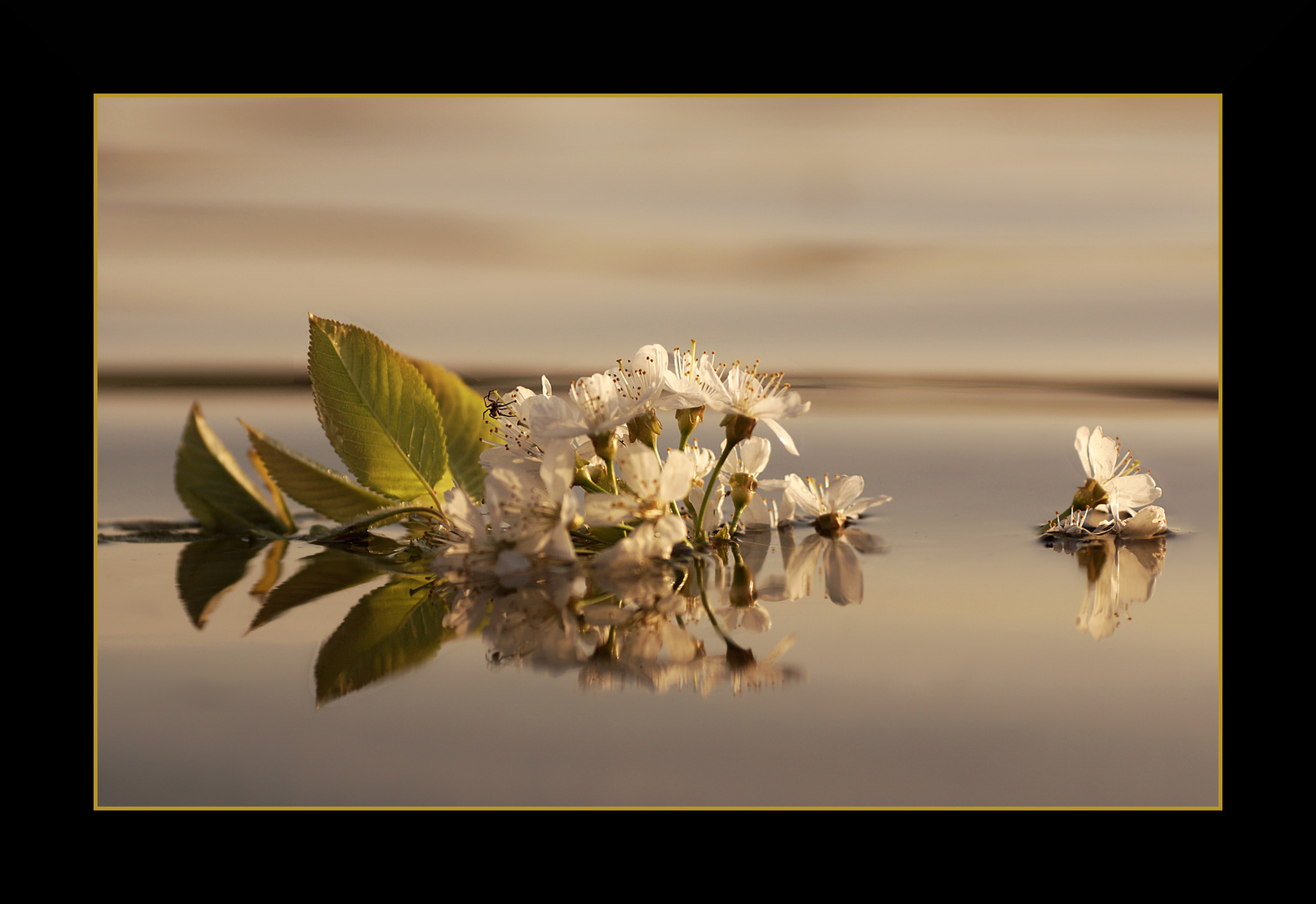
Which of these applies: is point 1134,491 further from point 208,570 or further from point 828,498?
point 208,570

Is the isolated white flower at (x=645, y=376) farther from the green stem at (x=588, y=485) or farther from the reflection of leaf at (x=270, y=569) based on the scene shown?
the reflection of leaf at (x=270, y=569)

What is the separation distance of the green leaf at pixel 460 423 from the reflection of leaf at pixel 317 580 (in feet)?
0.45

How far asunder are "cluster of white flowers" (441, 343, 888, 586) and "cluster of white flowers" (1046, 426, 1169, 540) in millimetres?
210

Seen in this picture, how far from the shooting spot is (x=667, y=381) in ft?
2.68

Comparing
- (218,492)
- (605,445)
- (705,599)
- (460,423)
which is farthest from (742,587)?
(218,492)

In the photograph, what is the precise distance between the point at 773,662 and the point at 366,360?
482 mm

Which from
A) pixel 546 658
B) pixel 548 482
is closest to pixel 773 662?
pixel 546 658

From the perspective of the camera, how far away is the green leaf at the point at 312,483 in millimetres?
893

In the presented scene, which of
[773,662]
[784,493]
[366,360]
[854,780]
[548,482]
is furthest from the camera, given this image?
[784,493]

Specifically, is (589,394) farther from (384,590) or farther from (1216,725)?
(1216,725)

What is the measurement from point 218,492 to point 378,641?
49 cm

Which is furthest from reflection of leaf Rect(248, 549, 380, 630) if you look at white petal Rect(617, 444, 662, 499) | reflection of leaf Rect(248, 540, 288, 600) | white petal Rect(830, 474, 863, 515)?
white petal Rect(830, 474, 863, 515)

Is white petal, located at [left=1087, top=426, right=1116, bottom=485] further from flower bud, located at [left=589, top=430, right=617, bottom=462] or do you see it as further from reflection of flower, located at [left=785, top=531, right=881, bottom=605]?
flower bud, located at [left=589, top=430, right=617, bottom=462]

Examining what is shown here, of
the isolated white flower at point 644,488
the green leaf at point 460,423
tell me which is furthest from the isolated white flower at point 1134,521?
the green leaf at point 460,423
